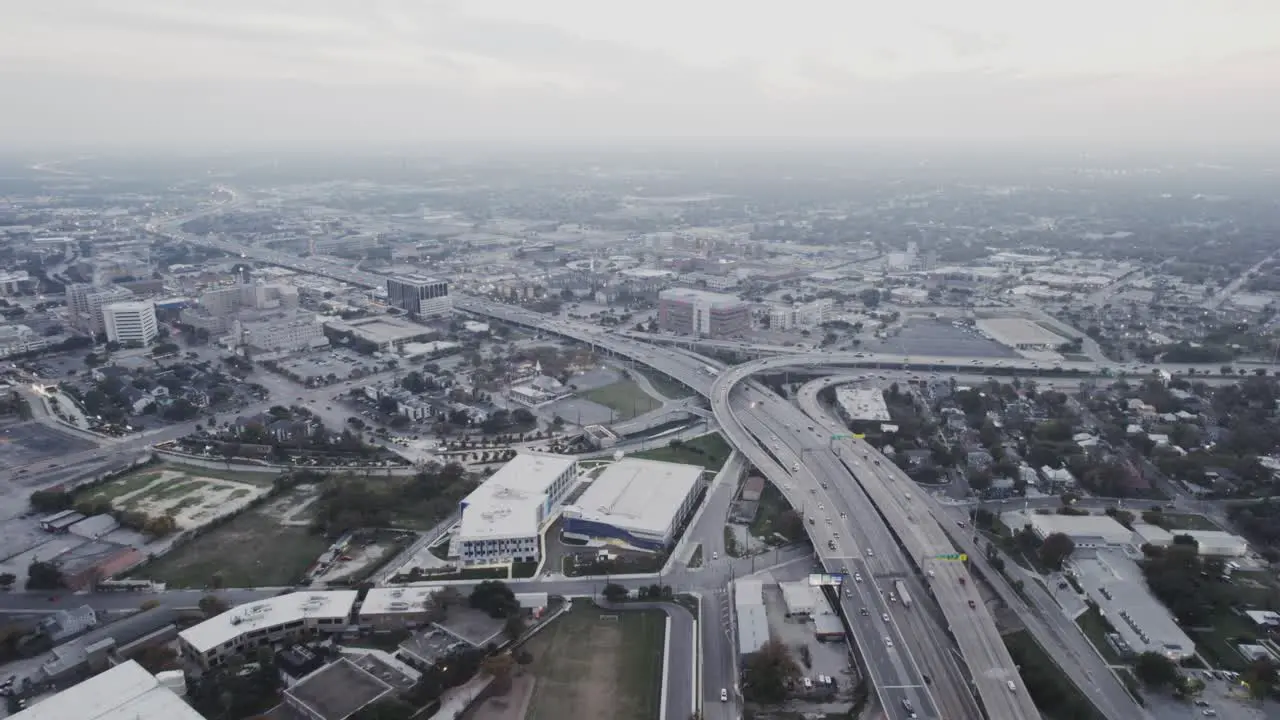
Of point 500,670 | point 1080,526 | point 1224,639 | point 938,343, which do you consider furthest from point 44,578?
point 938,343

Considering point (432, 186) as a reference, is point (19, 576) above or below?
below

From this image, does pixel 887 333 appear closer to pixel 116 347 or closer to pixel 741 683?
A: pixel 741 683

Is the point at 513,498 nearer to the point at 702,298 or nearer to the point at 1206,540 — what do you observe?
the point at 1206,540

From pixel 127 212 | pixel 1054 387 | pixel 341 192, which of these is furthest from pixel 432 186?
pixel 1054 387

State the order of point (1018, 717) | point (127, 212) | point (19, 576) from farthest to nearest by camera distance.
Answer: point (127, 212) < point (19, 576) < point (1018, 717)

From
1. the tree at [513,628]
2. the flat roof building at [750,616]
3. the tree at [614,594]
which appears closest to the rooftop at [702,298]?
the flat roof building at [750,616]

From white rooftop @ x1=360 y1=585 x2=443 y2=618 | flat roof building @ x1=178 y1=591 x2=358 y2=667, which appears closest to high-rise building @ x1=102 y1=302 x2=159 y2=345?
flat roof building @ x1=178 y1=591 x2=358 y2=667

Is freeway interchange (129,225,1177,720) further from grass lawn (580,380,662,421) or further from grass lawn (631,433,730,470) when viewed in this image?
grass lawn (580,380,662,421)

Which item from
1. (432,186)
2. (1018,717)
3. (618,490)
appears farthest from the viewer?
(432,186)
